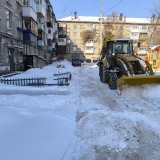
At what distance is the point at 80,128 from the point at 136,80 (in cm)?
592

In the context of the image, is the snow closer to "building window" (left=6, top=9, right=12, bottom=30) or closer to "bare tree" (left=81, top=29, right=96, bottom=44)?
"building window" (left=6, top=9, right=12, bottom=30)

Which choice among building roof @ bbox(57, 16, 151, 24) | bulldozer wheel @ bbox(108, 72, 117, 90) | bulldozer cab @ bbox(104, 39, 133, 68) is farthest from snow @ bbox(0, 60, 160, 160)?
building roof @ bbox(57, 16, 151, 24)

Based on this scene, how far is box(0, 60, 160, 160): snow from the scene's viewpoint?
550cm

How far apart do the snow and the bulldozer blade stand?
3.49 ft

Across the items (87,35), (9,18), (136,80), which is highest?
(87,35)

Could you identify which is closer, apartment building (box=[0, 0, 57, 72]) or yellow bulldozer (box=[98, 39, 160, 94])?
yellow bulldozer (box=[98, 39, 160, 94])

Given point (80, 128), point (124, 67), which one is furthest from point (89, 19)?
point (80, 128)

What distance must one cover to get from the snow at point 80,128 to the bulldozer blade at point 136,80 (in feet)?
3.49

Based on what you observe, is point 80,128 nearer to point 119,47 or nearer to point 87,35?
point 119,47

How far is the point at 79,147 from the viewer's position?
5891 mm

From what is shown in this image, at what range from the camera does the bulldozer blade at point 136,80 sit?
40.9 feet

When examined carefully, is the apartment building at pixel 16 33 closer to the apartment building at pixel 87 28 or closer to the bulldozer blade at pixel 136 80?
the bulldozer blade at pixel 136 80

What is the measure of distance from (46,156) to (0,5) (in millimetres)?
18296

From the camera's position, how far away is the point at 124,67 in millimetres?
14125
